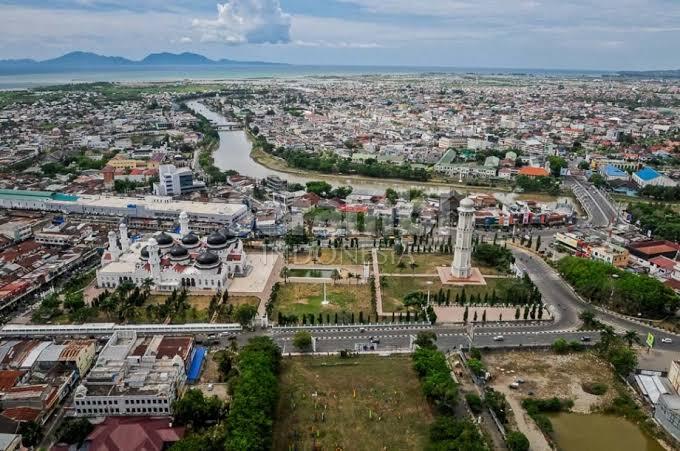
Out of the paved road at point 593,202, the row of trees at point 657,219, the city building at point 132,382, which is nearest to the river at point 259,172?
the paved road at point 593,202

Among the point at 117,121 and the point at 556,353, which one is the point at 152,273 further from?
the point at 117,121

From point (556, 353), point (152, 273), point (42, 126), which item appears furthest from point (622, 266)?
point (42, 126)

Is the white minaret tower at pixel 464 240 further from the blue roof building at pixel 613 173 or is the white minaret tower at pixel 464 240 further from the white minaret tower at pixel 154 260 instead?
the blue roof building at pixel 613 173

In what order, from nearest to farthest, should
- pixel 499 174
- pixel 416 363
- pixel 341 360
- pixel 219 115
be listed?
pixel 416 363 → pixel 341 360 → pixel 499 174 → pixel 219 115

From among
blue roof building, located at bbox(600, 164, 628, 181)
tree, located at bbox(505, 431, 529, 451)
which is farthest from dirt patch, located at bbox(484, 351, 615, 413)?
blue roof building, located at bbox(600, 164, 628, 181)

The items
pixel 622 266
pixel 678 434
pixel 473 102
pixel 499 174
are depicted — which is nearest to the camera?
pixel 678 434

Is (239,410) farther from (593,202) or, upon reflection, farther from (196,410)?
(593,202)

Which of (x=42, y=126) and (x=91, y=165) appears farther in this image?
(x=42, y=126)
